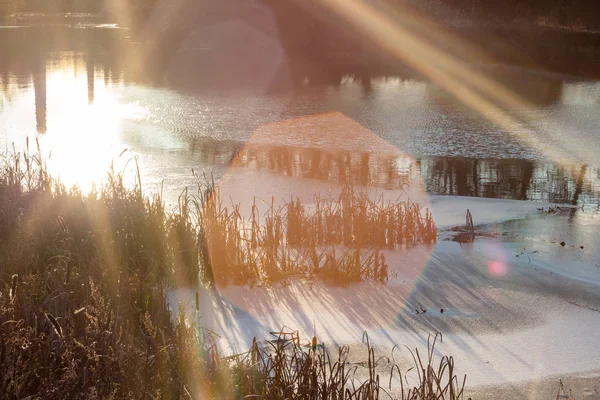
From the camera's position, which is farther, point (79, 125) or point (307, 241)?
point (79, 125)

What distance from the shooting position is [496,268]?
17.5 feet

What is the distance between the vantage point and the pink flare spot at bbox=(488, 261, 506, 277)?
5238 mm

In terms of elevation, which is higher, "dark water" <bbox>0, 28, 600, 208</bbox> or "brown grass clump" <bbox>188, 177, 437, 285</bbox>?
"dark water" <bbox>0, 28, 600, 208</bbox>

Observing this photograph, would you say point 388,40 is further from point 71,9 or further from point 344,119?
point 71,9

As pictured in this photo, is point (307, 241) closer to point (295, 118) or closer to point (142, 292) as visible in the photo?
point (142, 292)

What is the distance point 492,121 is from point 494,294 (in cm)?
664

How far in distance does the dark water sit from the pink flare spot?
2105mm

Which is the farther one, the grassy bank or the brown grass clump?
the brown grass clump

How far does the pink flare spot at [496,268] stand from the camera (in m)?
5.24

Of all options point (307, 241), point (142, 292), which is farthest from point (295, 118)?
point (142, 292)

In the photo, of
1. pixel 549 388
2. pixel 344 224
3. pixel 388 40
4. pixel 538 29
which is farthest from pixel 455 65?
pixel 549 388

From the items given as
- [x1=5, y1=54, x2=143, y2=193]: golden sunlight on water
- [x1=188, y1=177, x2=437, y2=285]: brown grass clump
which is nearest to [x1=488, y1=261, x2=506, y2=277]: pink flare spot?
[x1=188, y1=177, x2=437, y2=285]: brown grass clump

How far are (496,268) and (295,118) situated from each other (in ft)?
20.7

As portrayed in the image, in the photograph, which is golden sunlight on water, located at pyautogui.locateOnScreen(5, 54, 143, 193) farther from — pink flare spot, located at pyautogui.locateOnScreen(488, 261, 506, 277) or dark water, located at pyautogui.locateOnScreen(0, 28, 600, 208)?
pink flare spot, located at pyautogui.locateOnScreen(488, 261, 506, 277)
